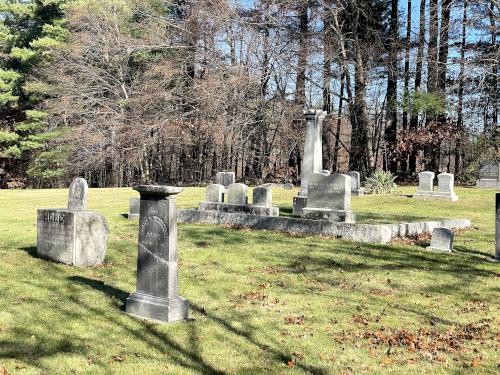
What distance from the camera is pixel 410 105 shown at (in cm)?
3359

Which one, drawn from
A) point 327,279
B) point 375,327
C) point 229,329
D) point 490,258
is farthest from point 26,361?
point 490,258

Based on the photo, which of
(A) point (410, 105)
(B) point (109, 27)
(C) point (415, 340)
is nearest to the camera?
(C) point (415, 340)

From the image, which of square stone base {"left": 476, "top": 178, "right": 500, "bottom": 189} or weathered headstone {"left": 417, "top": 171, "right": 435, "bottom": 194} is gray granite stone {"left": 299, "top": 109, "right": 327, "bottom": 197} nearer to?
weathered headstone {"left": 417, "top": 171, "right": 435, "bottom": 194}

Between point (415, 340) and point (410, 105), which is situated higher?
point (410, 105)

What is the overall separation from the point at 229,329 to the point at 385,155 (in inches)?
1344

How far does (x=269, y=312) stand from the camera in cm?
705

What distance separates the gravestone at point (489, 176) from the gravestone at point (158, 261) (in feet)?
81.4

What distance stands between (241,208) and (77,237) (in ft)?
23.9

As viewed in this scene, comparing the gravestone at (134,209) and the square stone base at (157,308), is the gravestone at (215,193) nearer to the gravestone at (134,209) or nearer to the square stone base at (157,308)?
the gravestone at (134,209)

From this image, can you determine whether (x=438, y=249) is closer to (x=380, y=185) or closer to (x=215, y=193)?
(x=215, y=193)

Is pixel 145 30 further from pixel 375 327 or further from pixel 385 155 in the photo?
pixel 375 327

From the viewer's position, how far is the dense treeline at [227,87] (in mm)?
33906

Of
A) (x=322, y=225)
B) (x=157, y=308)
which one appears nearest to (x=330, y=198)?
(x=322, y=225)

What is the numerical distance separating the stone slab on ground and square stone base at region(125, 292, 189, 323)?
6874mm
